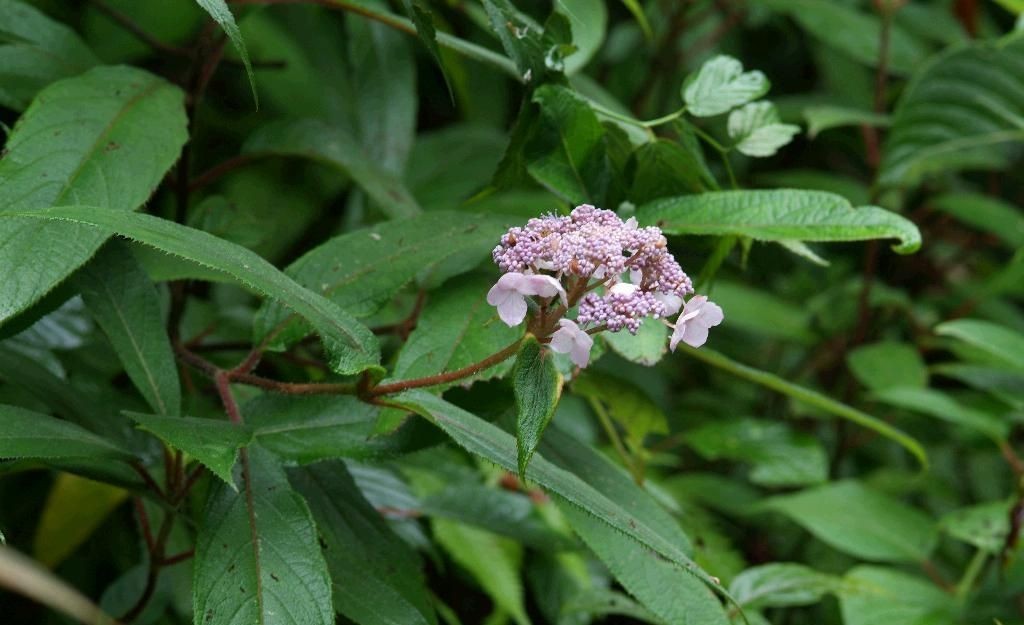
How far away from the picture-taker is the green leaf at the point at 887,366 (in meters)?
1.63

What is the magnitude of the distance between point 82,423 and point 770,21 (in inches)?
67.5

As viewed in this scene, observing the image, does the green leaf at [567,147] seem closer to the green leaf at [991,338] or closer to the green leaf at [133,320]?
the green leaf at [133,320]

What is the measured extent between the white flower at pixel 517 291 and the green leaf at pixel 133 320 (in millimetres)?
328

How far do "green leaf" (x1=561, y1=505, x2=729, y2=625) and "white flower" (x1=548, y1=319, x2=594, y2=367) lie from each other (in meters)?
0.24

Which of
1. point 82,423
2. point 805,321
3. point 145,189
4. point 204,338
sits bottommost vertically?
point 805,321

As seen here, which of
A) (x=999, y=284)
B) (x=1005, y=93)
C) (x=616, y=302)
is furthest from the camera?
(x=999, y=284)

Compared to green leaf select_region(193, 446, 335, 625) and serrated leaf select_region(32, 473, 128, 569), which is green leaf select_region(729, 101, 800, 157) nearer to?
green leaf select_region(193, 446, 335, 625)

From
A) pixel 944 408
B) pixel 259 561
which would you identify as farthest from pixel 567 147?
pixel 944 408

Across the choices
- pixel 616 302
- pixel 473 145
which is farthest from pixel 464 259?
pixel 473 145

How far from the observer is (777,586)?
1165mm

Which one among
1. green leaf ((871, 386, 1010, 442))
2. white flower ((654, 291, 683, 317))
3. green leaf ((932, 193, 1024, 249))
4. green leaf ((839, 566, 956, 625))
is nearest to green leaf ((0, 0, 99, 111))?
white flower ((654, 291, 683, 317))

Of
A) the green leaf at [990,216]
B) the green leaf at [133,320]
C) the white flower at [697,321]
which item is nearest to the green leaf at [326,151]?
the green leaf at [133,320]

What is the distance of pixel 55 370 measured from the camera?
3.58 ft

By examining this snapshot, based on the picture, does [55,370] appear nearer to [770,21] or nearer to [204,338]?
[204,338]
